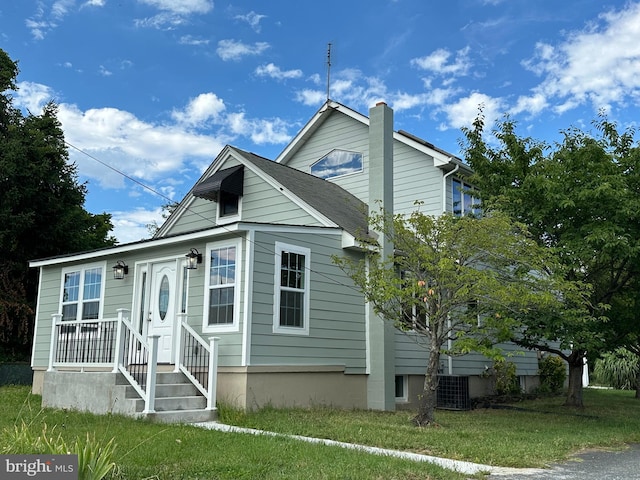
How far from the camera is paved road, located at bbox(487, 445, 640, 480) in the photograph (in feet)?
19.9

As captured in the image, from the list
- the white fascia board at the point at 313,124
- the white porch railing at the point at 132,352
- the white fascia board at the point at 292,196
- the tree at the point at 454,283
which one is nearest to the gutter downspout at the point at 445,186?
the white fascia board at the point at 313,124

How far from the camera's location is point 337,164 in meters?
17.5

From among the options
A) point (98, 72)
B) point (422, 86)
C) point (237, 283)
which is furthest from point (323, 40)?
point (237, 283)

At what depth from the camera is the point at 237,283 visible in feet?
34.9

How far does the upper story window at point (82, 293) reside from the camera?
1363 cm

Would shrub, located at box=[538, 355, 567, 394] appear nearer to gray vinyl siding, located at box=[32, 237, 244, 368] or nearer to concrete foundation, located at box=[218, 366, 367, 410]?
concrete foundation, located at box=[218, 366, 367, 410]

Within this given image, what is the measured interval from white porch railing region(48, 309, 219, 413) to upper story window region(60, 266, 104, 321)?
1.29 meters

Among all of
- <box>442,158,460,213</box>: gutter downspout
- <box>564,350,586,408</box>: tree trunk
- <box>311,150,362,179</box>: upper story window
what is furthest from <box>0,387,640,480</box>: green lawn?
<box>311,150,362,179</box>: upper story window

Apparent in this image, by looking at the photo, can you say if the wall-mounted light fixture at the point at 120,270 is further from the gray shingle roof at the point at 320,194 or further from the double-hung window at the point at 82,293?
the gray shingle roof at the point at 320,194

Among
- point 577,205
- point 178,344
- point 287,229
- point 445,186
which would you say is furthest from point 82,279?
point 577,205

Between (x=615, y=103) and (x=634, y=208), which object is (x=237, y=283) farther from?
(x=615, y=103)

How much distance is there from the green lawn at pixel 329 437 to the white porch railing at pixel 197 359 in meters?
0.59

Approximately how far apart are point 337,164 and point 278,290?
732 centimetres

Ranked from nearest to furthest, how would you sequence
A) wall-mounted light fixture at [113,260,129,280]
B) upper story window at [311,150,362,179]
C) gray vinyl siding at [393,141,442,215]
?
1. wall-mounted light fixture at [113,260,129,280]
2. gray vinyl siding at [393,141,442,215]
3. upper story window at [311,150,362,179]
